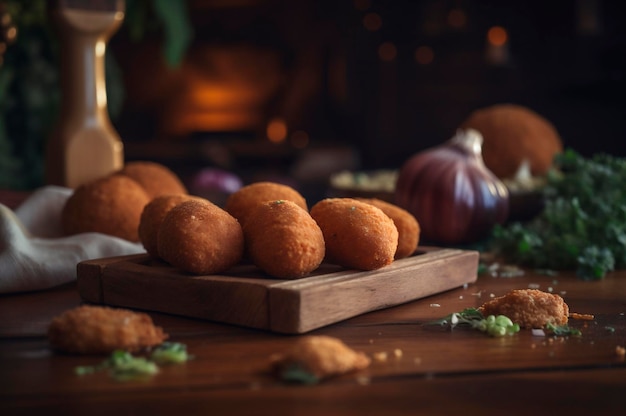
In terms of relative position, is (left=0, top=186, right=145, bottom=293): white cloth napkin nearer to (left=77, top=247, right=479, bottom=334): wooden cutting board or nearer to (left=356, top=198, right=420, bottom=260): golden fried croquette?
(left=77, top=247, right=479, bottom=334): wooden cutting board

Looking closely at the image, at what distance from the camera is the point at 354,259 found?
1.01 meters

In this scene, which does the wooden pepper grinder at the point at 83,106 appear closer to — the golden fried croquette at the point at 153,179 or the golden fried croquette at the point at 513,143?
the golden fried croquette at the point at 153,179

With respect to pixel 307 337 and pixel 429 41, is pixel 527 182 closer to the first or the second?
pixel 307 337

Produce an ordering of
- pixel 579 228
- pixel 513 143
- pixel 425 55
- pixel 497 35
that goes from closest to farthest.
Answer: pixel 579 228
pixel 513 143
pixel 497 35
pixel 425 55

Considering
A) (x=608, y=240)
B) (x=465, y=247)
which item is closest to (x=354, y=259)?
(x=608, y=240)

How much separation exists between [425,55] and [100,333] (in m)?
4.68

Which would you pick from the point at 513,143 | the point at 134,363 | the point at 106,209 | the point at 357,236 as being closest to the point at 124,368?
the point at 134,363

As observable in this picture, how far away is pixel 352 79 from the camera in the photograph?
5.39 metres

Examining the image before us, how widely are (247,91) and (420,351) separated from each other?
15.5 feet

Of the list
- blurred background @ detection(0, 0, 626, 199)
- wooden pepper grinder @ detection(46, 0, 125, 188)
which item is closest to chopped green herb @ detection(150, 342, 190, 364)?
wooden pepper grinder @ detection(46, 0, 125, 188)

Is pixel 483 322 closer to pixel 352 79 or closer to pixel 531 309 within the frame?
pixel 531 309

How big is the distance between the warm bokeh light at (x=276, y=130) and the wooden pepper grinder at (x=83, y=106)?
375cm

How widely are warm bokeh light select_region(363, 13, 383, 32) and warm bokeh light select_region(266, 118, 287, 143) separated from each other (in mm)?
904

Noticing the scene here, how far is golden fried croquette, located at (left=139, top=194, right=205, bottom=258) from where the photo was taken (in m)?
Answer: 1.11
